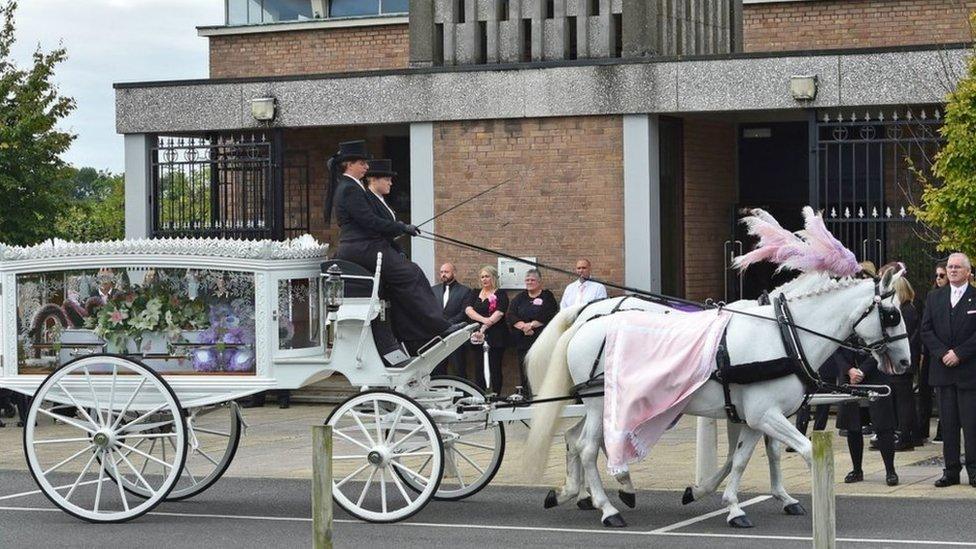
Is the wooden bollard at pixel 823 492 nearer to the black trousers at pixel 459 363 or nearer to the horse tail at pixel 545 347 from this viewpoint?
the horse tail at pixel 545 347

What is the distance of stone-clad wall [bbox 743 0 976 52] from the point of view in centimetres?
2489

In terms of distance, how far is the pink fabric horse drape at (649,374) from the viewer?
456 inches

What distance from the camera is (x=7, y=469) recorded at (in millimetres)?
15906

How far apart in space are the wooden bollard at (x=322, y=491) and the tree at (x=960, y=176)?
7659 mm

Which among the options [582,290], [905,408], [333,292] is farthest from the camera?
[582,290]

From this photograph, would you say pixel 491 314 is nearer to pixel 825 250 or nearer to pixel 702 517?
pixel 702 517

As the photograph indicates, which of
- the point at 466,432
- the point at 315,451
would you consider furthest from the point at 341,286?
the point at 315,451

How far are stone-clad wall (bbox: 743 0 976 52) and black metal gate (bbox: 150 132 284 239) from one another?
8109 millimetres

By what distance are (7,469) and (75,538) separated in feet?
15.2

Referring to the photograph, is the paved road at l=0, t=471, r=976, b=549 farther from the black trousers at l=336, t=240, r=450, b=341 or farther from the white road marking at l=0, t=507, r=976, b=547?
the black trousers at l=336, t=240, r=450, b=341

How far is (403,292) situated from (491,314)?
7.34 meters

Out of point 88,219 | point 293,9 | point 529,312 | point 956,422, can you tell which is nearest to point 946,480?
point 956,422

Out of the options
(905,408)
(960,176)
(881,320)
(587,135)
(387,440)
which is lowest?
(905,408)

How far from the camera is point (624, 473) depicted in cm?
1193
